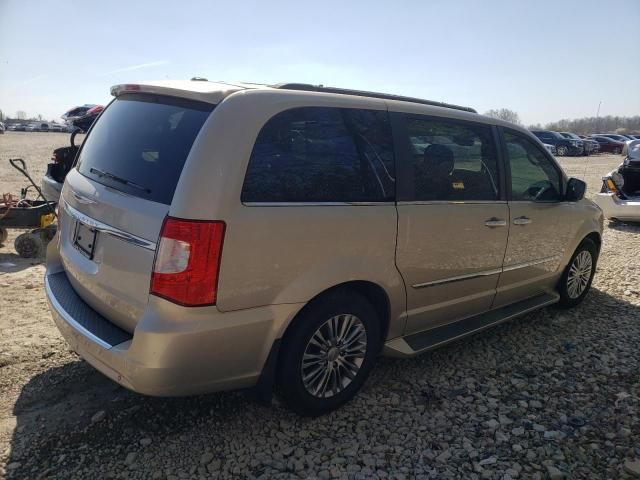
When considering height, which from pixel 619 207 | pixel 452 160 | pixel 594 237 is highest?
pixel 452 160

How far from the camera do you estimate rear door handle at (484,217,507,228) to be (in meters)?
3.52

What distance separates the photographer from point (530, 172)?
4.05m

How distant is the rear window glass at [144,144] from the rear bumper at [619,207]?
27.0ft

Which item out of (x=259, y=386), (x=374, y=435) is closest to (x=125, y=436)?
(x=259, y=386)

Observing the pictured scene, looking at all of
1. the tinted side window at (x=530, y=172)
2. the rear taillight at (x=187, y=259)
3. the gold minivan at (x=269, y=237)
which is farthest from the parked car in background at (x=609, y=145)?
the rear taillight at (x=187, y=259)

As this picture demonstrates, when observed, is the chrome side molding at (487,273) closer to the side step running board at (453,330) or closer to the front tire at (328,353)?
the side step running board at (453,330)

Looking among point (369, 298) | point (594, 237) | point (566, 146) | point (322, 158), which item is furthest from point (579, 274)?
point (566, 146)

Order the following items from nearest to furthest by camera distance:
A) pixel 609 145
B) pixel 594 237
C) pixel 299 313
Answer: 1. pixel 299 313
2. pixel 594 237
3. pixel 609 145

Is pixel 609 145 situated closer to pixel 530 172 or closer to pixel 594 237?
pixel 594 237

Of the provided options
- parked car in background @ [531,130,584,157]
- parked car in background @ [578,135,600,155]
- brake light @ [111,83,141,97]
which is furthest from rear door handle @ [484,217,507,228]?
parked car in background @ [578,135,600,155]

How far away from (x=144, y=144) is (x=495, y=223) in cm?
246

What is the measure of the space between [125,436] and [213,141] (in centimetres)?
167

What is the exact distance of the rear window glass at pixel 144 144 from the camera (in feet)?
7.79

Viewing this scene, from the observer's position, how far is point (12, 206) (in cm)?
604
